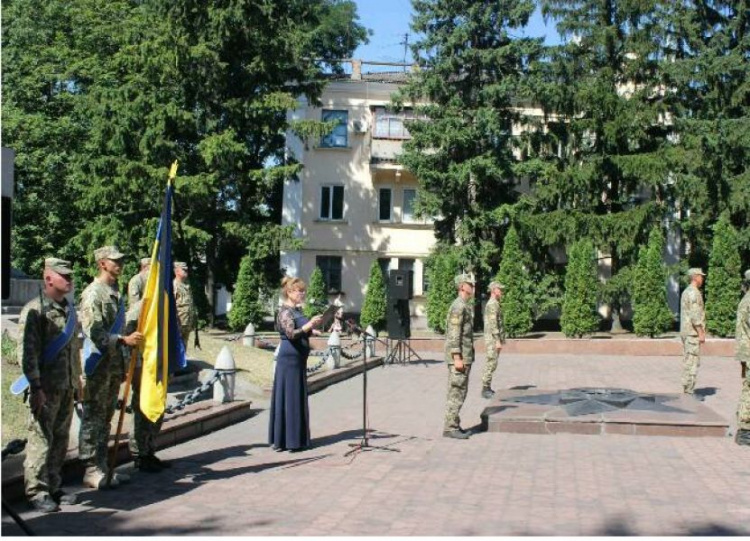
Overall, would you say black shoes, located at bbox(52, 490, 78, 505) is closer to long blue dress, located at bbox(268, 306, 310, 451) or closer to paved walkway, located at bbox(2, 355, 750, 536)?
paved walkway, located at bbox(2, 355, 750, 536)

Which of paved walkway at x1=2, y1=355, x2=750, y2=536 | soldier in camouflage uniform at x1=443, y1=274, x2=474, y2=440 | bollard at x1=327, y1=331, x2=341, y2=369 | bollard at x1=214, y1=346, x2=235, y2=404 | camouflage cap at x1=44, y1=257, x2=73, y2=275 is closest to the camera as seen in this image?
paved walkway at x1=2, y1=355, x2=750, y2=536

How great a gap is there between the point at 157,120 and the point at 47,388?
25.5 m

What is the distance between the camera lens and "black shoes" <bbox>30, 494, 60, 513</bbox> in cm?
688

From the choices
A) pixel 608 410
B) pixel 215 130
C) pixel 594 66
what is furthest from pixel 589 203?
pixel 608 410

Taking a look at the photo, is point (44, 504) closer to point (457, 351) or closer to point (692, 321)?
point (457, 351)

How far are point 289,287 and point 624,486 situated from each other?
406 centimetres

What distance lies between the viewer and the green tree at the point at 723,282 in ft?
95.3

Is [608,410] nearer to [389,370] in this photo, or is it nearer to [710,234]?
[389,370]

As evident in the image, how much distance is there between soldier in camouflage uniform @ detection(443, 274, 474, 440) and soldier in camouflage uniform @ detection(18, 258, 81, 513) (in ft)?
16.0

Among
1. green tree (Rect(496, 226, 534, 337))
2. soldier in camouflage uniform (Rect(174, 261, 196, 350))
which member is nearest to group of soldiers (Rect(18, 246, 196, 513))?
soldier in camouflage uniform (Rect(174, 261, 196, 350))

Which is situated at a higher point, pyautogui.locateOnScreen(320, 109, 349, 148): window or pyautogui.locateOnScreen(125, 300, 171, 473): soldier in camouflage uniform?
pyautogui.locateOnScreen(320, 109, 349, 148): window

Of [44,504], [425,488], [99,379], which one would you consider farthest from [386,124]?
[44,504]

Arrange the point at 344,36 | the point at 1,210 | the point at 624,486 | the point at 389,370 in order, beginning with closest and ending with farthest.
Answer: the point at 1,210
the point at 624,486
the point at 389,370
the point at 344,36

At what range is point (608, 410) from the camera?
12008mm
